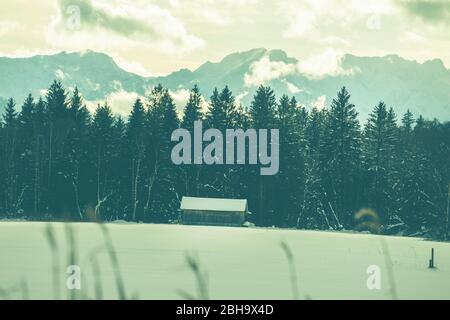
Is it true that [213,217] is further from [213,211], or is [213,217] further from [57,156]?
[57,156]

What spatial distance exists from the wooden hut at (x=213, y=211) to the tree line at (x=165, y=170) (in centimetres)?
316

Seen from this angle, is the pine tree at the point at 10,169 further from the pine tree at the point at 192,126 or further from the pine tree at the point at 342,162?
the pine tree at the point at 342,162

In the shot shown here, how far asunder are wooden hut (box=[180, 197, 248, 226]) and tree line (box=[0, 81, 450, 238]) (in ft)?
10.4

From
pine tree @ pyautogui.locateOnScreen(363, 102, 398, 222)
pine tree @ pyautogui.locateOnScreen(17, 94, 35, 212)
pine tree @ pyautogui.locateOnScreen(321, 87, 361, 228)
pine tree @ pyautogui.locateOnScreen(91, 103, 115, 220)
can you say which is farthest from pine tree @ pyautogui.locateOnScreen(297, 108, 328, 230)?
pine tree @ pyautogui.locateOnScreen(17, 94, 35, 212)

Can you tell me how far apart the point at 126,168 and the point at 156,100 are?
9795 millimetres

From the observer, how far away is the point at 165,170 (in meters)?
78.0

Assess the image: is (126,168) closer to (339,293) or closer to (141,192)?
(141,192)

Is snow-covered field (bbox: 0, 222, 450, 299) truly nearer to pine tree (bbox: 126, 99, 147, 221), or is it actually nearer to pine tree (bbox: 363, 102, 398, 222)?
pine tree (bbox: 363, 102, 398, 222)

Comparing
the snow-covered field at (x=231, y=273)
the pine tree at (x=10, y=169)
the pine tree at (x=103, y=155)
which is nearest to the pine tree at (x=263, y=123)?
the pine tree at (x=103, y=155)

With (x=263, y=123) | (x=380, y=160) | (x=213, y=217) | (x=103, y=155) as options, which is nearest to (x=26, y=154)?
(x=103, y=155)

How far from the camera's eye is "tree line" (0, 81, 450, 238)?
2982 inches

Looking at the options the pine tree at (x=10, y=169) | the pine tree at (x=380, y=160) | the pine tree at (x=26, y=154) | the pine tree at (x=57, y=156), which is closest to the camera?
the pine tree at (x=57, y=156)

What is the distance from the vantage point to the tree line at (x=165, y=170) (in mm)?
75750

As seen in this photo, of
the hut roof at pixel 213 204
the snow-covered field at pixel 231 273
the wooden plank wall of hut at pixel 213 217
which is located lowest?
the wooden plank wall of hut at pixel 213 217
